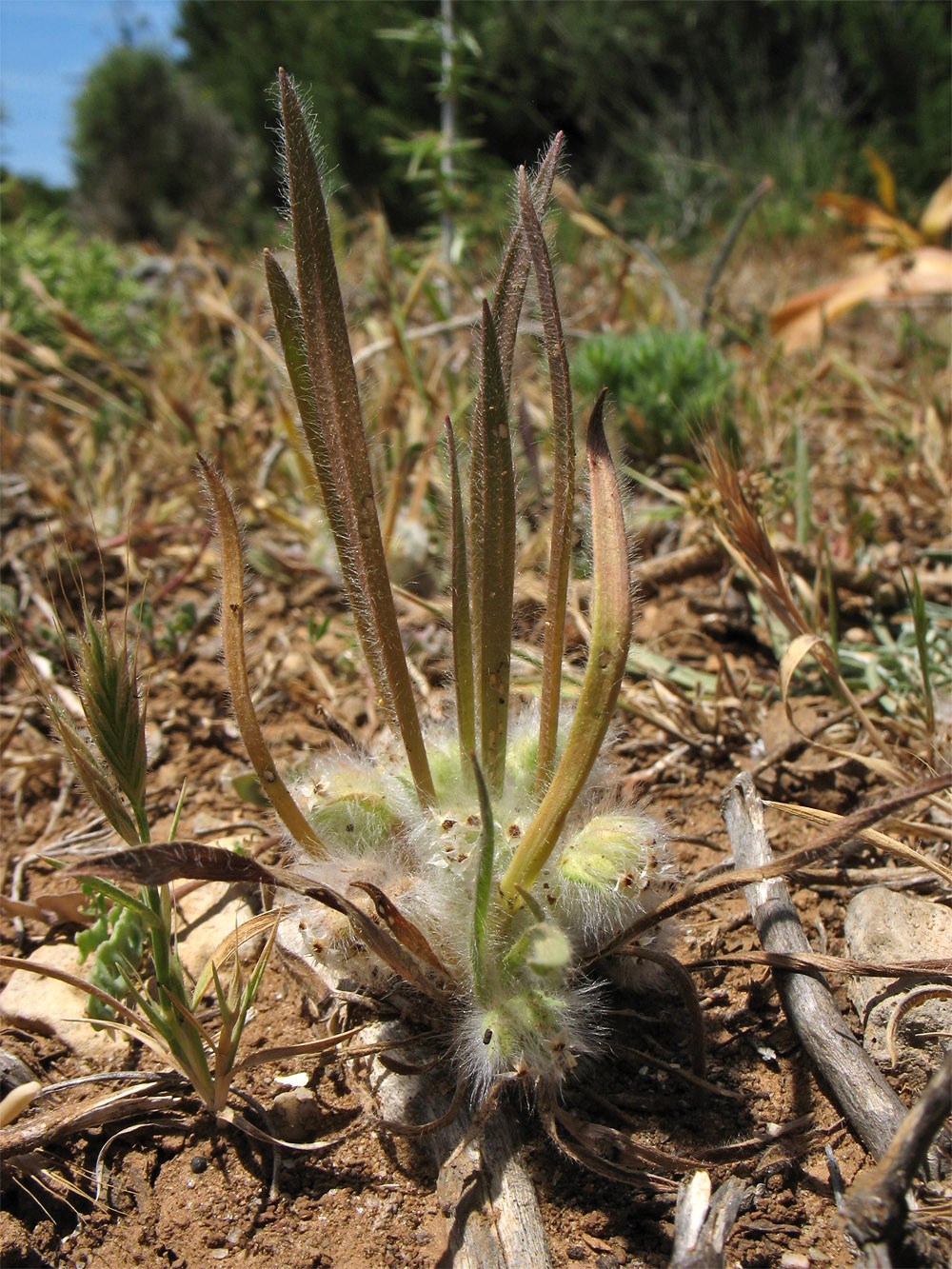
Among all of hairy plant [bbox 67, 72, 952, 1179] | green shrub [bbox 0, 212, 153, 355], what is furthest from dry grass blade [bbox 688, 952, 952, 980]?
green shrub [bbox 0, 212, 153, 355]

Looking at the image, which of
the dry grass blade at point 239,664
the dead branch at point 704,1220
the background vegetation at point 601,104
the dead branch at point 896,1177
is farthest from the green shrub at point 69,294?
the background vegetation at point 601,104

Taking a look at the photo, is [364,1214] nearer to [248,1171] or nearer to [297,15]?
[248,1171]

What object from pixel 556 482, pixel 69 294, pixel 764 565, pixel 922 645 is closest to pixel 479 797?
pixel 556 482

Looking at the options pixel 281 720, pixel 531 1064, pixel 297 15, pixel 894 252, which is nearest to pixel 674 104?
pixel 297 15

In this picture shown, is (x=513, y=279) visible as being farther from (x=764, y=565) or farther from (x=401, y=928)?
(x=401, y=928)

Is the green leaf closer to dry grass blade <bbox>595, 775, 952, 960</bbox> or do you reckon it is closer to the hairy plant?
the hairy plant

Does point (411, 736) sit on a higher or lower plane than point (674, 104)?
lower

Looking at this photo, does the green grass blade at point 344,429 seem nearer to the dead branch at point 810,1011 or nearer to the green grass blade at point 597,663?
the green grass blade at point 597,663
